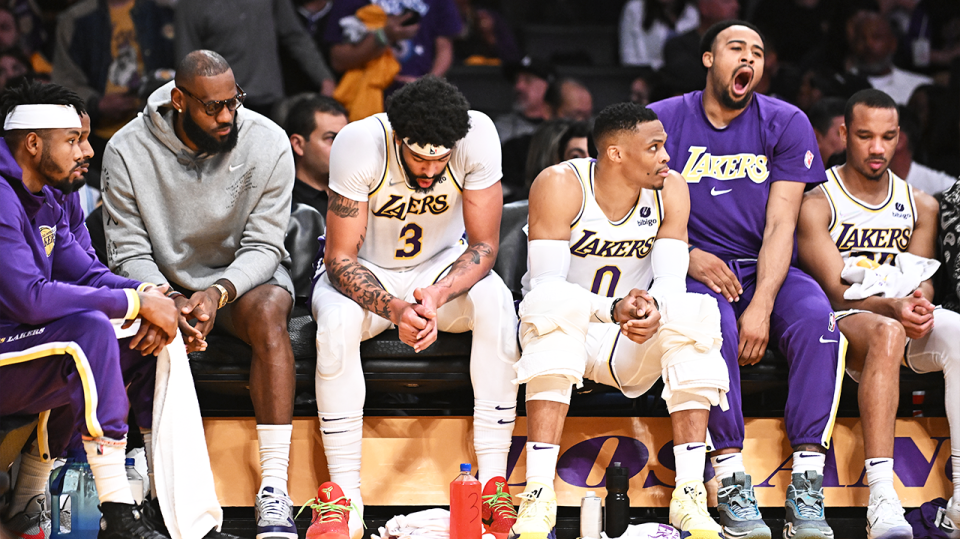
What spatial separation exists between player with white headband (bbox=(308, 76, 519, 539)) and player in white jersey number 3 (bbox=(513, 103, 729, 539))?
160 millimetres

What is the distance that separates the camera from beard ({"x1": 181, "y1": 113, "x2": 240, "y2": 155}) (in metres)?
3.95

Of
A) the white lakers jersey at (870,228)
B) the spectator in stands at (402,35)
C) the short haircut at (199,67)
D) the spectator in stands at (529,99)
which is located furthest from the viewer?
the spectator in stands at (529,99)

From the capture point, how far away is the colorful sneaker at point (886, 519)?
11.5ft

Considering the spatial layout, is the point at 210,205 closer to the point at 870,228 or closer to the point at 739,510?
the point at 739,510

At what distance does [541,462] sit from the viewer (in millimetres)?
3582

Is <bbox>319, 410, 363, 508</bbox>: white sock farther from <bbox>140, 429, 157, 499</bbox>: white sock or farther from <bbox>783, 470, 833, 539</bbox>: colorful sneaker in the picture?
<bbox>783, 470, 833, 539</bbox>: colorful sneaker

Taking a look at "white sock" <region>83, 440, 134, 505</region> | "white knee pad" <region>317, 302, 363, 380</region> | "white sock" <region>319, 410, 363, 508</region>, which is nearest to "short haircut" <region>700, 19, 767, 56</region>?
"white knee pad" <region>317, 302, 363, 380</region>

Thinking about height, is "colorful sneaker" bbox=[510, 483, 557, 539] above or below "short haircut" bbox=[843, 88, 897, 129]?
below

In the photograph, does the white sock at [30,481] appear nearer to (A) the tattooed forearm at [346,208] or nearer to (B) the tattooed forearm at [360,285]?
(B) the tattooed forearm at [360,285]

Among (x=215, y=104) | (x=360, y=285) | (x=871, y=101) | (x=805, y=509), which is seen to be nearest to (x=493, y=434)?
(x=360, y=285)

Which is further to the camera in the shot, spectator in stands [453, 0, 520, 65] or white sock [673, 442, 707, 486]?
spectator in stands [453, 0, 520, 65]

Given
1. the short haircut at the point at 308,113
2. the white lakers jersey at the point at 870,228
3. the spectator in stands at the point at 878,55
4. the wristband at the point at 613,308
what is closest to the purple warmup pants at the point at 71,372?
the wristband at the point at 613,308

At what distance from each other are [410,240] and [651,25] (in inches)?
175

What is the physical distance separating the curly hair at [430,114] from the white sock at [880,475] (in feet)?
6.33
